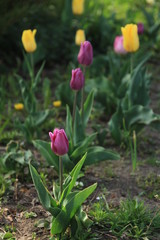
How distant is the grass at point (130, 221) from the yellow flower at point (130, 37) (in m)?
0.98

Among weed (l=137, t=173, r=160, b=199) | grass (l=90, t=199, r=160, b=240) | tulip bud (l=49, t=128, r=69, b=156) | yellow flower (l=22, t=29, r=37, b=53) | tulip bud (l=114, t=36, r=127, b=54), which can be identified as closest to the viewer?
tulip bud (l=49, t=128, r=69, b=156)

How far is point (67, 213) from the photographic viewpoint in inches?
81.9

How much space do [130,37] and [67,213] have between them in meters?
1.21

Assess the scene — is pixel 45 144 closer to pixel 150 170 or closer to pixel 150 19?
pixel 150 170

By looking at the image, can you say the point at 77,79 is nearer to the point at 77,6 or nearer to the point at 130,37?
the point at 130,37

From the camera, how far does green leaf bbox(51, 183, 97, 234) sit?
2.02m

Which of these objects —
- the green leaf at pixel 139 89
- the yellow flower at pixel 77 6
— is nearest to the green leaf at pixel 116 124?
the green leaf at pixel 139 89

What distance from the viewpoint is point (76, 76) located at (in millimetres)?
2309

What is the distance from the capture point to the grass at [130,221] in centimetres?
221

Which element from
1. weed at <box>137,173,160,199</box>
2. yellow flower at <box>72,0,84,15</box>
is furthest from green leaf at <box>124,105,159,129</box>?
yellow flower at <box>72,0,84,15</box>

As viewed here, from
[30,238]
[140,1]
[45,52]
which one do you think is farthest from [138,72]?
[140,1]

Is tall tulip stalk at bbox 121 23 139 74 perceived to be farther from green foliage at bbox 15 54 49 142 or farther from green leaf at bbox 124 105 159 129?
green foliage at bbox 15 54 49 142

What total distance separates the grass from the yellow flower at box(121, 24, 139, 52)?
3.23 ft

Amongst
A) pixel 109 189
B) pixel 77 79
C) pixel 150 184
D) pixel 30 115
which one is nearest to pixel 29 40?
pixel 30 115
